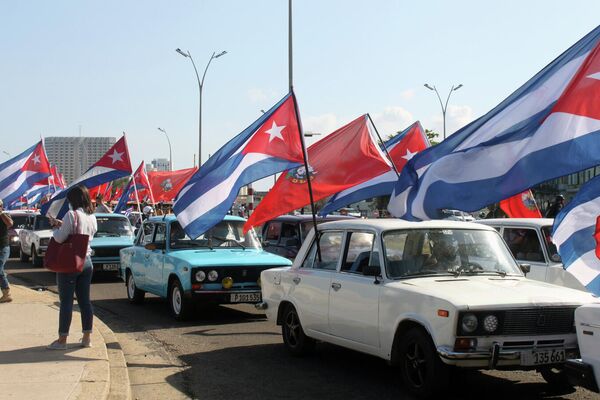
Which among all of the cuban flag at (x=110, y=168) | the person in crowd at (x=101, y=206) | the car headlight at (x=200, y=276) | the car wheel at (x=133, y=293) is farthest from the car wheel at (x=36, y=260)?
the car headlight at (x=200, y=276)

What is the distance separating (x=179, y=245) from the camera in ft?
41.9

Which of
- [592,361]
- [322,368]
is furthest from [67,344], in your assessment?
[592,361]

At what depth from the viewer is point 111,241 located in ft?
63.1

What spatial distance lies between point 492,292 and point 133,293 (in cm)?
897

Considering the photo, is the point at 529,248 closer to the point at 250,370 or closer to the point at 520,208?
the point at 520,208

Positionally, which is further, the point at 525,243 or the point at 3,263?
the point at 3,263

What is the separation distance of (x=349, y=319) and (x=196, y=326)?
4.24m

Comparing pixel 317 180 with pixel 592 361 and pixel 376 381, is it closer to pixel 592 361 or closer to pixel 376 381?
pixel 376 381

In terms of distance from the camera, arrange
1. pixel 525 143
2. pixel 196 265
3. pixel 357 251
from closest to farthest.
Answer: pixel 525 143 < pixel 357 251 < pixel 196 265

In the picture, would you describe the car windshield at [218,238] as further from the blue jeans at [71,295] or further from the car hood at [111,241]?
the car hood at [111,241]

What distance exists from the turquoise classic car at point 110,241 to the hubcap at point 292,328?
9933mm

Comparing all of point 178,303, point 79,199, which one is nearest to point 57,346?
point 79,199

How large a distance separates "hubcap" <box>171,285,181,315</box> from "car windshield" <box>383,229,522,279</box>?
5.09 m

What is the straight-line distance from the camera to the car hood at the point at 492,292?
641cm
